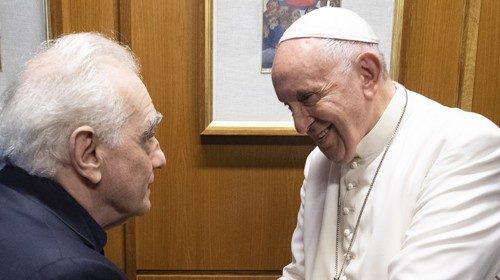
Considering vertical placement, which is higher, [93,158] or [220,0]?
[220,0]

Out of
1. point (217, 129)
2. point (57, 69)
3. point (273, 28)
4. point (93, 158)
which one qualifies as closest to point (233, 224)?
point (217, 129)

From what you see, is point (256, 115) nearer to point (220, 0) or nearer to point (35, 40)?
→ point (220, 0)

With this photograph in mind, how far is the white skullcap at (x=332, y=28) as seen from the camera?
3.99 feet

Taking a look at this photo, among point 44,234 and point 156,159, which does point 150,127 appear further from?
point 44,234

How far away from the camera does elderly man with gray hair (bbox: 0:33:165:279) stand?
0.87 meters

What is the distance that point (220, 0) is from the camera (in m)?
1.56

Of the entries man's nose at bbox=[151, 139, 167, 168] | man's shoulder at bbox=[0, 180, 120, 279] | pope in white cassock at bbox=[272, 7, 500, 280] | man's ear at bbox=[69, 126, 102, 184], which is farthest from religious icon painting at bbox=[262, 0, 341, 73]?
man's shoulder at bbox=[0, 180, 120, 279]

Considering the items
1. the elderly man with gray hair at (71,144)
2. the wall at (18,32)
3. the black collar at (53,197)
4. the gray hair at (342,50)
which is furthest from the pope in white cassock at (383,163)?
the wall at (18,32)

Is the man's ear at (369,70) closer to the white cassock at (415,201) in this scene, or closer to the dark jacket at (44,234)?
the white cassock at (415,201)

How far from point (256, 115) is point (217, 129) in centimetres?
13

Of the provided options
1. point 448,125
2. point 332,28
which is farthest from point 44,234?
point 448,125

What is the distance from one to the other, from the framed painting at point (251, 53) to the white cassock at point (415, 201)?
27cm

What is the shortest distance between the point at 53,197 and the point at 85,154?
9 cm

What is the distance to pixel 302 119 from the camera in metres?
1.27
